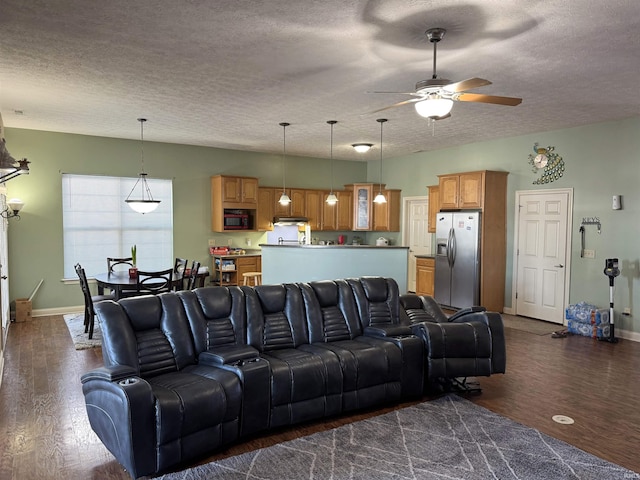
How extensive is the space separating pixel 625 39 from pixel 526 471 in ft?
10.1

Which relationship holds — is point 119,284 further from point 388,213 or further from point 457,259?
point 388,213

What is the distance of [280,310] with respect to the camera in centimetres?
398

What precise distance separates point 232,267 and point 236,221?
89cm

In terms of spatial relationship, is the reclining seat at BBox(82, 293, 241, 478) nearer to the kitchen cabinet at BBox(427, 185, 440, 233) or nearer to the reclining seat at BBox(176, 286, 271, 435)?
the reclining seat at BBox(176, 286, 271, 435)

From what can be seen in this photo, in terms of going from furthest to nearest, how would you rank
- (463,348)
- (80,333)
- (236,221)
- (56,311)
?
(236,221) < (56,311) < (80,333) < (463,348)

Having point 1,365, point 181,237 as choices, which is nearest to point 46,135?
point 181,237

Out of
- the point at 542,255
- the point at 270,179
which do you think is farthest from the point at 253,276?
the point at 542,255

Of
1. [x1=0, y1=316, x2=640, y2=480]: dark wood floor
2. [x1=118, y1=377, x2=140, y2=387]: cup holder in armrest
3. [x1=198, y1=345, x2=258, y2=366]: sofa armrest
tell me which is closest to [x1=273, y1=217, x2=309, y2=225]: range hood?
[x1=0, y1=316, x2=640, y2=480]: dark wood floor

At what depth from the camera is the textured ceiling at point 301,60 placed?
10.0 feet

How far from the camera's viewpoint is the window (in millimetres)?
7555

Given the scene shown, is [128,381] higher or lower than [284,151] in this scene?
lower

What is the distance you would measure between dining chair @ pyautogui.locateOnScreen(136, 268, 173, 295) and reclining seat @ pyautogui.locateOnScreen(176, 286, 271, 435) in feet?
6.78

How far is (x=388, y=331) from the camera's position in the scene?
4105 mm

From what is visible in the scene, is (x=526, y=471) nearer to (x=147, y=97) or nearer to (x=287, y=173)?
(x=147, y=97)
